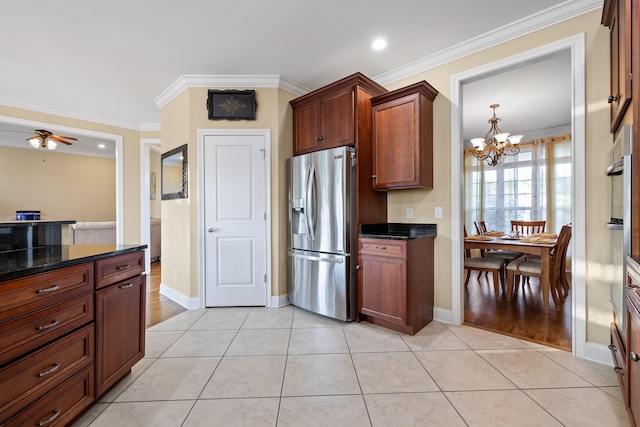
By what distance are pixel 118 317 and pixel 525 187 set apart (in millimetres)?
6429

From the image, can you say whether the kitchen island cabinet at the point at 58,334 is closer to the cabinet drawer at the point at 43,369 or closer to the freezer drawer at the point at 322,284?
the cabinet drawer at the point at 43,369

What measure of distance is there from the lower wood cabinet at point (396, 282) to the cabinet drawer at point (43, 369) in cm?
203

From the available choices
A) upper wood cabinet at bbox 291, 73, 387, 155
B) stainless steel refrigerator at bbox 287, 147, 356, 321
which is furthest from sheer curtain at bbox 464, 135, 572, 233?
stainless steel refrigerator at bbox 287, 147, 356, 321

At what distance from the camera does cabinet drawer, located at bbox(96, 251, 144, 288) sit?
4.92 ft

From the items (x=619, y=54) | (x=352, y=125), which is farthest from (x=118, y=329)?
(x=619, y=54)

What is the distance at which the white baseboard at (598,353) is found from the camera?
1907mm

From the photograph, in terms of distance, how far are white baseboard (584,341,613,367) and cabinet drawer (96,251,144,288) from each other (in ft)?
10.4

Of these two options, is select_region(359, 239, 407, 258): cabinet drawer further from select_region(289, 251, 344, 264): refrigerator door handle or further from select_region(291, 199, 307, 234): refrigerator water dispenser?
select_region(291, 199, 307, 234): refrigerator water dispenser

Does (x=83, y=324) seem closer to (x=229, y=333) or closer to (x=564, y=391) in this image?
(x=229, y=333)

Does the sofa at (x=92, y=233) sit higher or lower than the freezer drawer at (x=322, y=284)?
higher

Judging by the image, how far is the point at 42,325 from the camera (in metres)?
1.20

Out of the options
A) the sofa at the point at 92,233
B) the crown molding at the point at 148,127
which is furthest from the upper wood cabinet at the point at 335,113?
the sofa at the point at 92,233

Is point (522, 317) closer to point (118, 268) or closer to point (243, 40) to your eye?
point (118, 268)

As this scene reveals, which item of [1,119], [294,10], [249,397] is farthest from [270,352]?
[1,119]
